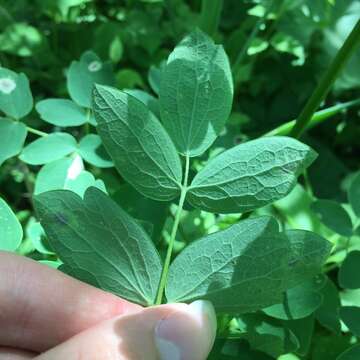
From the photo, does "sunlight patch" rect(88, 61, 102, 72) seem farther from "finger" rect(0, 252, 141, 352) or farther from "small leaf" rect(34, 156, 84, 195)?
"finger" rect(0, 252, 141, 352)

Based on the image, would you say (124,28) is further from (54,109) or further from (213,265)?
(213,265)

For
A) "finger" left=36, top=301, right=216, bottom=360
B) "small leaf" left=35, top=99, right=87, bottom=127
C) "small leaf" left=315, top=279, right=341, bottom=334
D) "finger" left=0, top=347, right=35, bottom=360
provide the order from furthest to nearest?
1. "small leaf" left=35, top=99, right=87, bottom=127
2. "small leaf" left=315, top=279, right=341, bottom=334
3. "finger" left=0, top=347, right=35, bottom=360
4. "finger" left=36, top=301, right=216, bottom=360

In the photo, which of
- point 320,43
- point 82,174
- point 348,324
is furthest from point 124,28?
point 348,324

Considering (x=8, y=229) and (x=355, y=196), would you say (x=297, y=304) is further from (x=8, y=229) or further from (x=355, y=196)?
(x=8, y=229)

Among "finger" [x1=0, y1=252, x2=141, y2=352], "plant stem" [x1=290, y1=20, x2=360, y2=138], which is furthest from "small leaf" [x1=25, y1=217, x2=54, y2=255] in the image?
"plant stem" [x1=290, y1=20, x2=360, y2=138]

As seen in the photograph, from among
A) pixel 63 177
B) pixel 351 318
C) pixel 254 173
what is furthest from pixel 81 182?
pixel 351 318

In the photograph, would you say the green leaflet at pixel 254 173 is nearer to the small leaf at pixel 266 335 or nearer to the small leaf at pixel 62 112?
the small leaf at pixel 266 335
